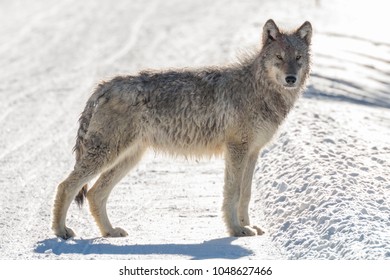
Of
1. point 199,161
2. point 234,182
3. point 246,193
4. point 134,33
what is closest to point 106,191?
point 234,182

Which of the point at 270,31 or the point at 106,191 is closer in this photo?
the point at 106,191

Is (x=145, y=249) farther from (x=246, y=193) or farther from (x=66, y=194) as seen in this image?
(x=246, y=193)

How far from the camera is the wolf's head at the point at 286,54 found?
36.8 feet

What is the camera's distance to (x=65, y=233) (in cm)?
1061

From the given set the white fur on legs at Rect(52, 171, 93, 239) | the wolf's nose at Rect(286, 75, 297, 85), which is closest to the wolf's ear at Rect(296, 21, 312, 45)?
the wolf's nose at Rect(286, 75, 297, 85)

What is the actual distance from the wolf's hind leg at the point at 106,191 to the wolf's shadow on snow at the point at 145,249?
0.42 m

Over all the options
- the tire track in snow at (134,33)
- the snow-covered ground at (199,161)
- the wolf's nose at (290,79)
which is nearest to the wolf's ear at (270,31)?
the wolf's nose at (290,79)

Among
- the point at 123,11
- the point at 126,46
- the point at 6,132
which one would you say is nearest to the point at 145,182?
the point at 6,132

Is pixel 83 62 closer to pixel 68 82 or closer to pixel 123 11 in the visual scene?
pixel 68 82

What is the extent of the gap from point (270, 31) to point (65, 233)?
10.8ft

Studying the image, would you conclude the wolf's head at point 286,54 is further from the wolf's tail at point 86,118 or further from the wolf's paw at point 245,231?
the wolf's tail at point 86,118

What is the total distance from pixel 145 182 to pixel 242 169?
2672 millimetres

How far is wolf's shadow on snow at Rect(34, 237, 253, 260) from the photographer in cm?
990

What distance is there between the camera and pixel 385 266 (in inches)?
346
